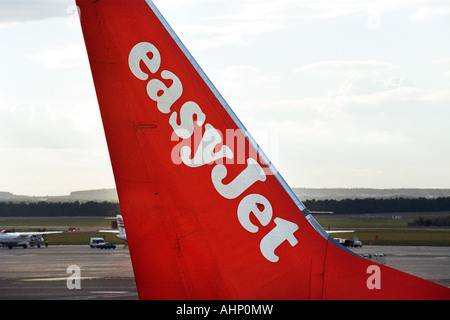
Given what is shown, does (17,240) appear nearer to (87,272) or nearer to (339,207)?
(87,272)

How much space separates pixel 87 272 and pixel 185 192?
45.7 m

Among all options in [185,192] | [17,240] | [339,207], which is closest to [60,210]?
[339,207]

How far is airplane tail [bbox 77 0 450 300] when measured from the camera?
281 inches

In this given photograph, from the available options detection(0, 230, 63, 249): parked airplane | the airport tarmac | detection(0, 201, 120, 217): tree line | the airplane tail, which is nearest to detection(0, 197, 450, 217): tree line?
detection(0, 201, 120, 217): tree line

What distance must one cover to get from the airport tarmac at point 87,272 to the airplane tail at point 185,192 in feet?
89.5

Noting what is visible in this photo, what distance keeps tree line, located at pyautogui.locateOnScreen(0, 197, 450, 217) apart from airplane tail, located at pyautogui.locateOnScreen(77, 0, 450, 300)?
132m

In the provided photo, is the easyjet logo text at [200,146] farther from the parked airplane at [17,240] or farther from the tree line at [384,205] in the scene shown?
the tree line at [384,205]

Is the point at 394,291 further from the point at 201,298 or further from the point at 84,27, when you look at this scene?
the point at 84,27

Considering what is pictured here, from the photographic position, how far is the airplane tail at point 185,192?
23.5 feet

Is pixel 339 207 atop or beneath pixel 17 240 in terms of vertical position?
atop

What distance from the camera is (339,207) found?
474ft

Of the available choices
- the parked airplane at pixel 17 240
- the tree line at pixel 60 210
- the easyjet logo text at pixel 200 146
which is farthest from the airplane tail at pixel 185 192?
the tree line at pixel 60 210

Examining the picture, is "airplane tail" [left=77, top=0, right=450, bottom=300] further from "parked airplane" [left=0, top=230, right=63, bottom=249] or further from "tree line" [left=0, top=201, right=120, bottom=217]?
"tree line" [left=0, top=201, right=120, bottom=217]
